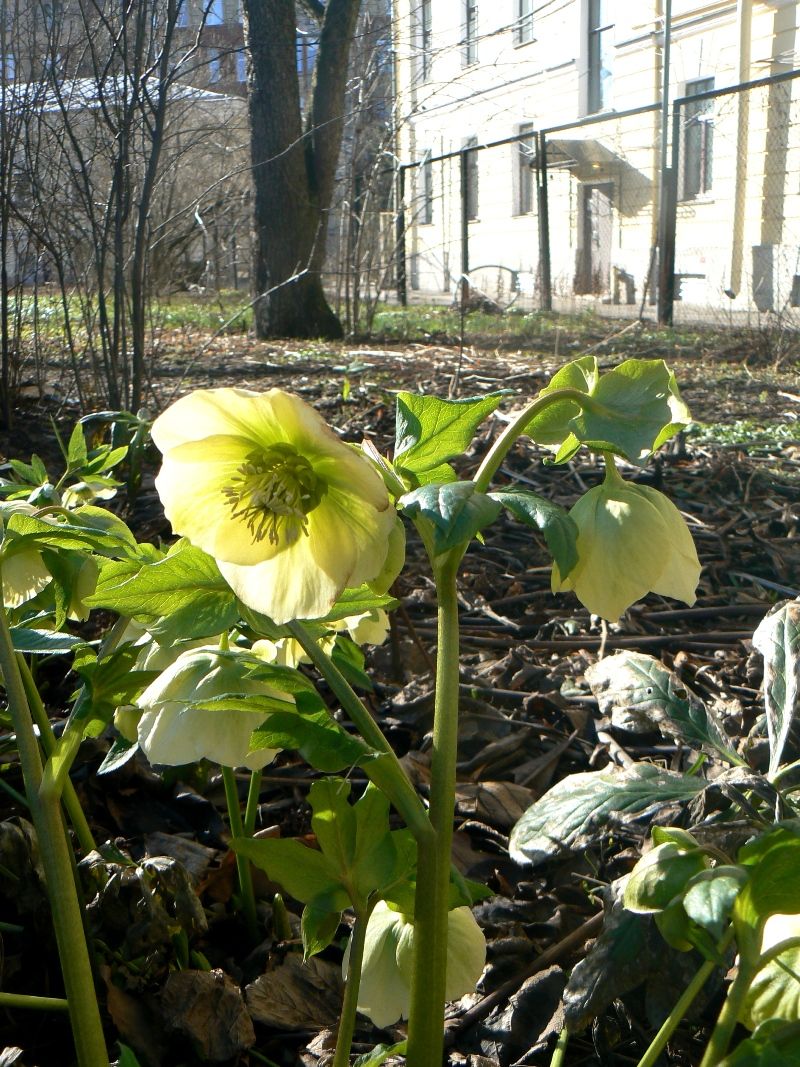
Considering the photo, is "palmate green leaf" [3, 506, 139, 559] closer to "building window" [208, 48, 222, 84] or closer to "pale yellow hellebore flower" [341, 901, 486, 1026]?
"pale yellow hellebore flower" [341, 901, 486, 1026]

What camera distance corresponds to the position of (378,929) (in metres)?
0.87

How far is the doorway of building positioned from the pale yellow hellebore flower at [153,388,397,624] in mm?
12563

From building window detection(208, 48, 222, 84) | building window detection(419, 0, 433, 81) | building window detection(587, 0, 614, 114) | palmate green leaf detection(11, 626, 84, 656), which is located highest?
building window detection(587, 0, 614, 114)

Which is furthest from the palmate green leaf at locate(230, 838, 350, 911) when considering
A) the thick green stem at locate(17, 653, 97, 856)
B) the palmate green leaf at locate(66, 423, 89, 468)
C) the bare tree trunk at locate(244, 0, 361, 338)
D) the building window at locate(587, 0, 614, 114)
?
the building window at locate(587, 0, 614, 114)

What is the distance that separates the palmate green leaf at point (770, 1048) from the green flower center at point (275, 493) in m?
0.42

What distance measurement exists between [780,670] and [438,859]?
0.42 metres

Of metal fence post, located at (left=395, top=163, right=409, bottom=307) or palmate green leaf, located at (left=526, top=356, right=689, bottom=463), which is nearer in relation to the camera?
palmate green leaf, located at (left=526, top=356, right=689, bottom=463)

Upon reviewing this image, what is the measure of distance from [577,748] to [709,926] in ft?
3.13

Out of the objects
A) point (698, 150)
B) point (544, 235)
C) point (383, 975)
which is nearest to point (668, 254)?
point (544, 235)

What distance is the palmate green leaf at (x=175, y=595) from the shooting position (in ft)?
2.39

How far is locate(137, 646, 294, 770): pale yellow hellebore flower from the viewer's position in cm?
79

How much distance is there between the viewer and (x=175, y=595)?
75 centimetres

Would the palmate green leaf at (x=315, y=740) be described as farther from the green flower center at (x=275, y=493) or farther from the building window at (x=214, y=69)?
the building window at (x=214, y=69)

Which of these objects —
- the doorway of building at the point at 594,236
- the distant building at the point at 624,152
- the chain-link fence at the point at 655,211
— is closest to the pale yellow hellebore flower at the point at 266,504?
the chain-link fence at the point at 655,211
